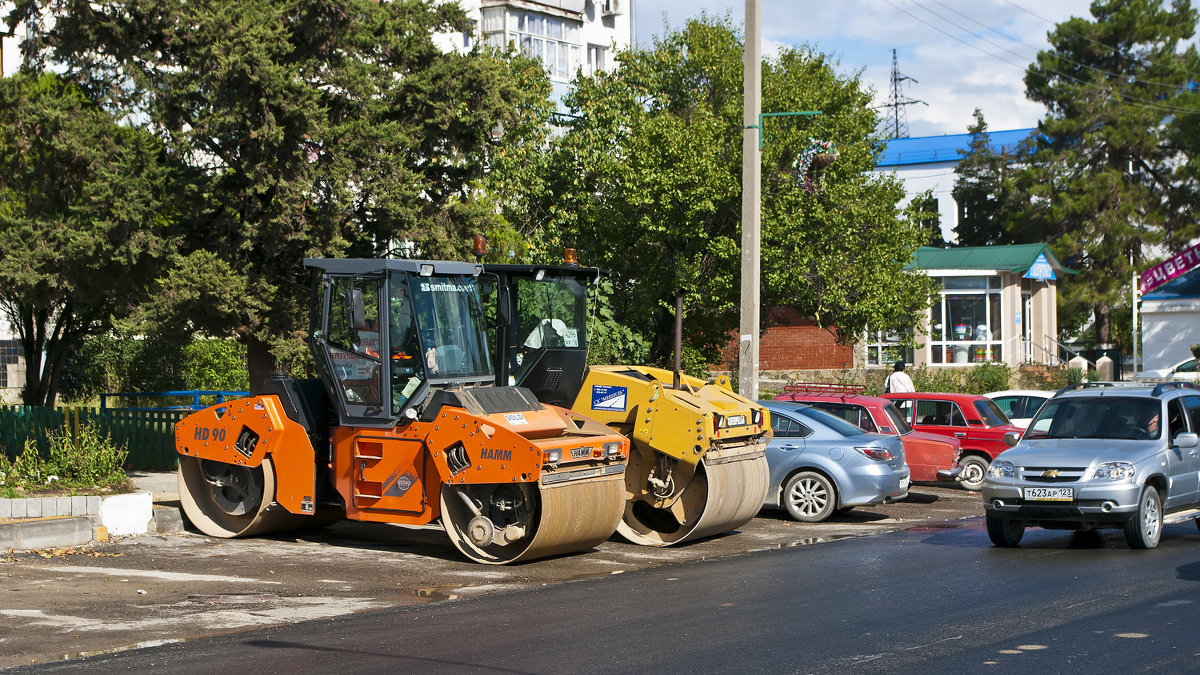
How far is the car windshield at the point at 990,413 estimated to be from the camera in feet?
67.4

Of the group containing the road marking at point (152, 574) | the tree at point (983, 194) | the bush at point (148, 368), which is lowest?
the road marking at point (152, 574)

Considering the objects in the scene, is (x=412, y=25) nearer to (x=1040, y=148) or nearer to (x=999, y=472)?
(x=999, y=472)

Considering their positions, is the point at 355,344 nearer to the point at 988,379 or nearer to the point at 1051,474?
the point at 1051,474

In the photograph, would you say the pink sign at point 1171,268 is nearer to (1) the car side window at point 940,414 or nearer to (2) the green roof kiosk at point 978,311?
(2) the green roof kiosk at point 978,311

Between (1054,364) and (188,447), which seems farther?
(1054,364)

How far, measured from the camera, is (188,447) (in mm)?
13742

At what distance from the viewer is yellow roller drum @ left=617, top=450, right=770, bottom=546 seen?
525 inches

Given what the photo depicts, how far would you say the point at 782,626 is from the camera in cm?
892

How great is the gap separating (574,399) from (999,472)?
4.61 m

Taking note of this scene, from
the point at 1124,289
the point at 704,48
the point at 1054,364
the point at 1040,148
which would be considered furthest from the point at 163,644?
the point at 1040,148

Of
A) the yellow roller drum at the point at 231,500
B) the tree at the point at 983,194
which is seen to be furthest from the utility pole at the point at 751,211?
the tree at the point at 983,194

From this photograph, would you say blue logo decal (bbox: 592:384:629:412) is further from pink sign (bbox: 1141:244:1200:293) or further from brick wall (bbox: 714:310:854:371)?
pink sign (bbox: 1141:244:1200:293)

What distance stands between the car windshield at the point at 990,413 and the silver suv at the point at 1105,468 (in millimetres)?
6037

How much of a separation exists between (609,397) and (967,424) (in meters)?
9.12
